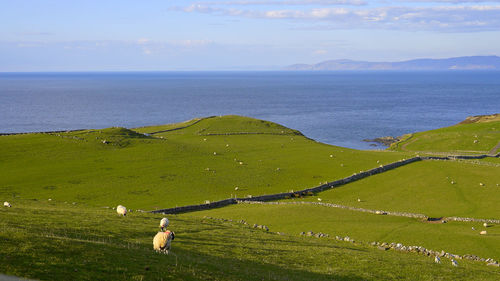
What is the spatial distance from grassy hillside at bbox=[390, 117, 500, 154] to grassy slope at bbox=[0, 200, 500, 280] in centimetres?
8192

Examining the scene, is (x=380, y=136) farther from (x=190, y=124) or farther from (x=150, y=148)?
(x=150, y=148)

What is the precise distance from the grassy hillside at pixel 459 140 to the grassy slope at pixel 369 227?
6666cm

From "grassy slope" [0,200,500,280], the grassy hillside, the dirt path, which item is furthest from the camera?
the grassy hillside

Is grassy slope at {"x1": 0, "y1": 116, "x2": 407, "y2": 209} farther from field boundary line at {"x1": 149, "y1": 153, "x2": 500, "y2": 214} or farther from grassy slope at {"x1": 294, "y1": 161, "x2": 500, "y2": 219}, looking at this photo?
grassy slope at {"x1": 294, "y1": 161, "x2": 500, "y2": 219}

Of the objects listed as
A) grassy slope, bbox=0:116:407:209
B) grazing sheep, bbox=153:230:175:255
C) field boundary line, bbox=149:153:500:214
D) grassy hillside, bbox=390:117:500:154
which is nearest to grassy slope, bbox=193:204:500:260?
field boundary line, bbox=149:153:500:214

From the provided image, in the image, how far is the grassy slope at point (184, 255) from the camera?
59.4 feet

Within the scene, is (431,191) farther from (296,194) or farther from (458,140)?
(458,140)

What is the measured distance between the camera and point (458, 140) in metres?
112

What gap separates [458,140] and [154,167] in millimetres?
79340

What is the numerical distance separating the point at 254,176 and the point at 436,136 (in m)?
72.5

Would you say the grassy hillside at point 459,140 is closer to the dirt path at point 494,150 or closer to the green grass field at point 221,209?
the dirt path at point 494,150

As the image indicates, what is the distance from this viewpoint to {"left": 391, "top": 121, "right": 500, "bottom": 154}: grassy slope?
105975 mm

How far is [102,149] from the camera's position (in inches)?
2992

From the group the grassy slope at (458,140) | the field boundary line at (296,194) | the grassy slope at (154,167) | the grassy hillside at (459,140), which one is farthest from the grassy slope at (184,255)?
the grassy slope at (458,140)
